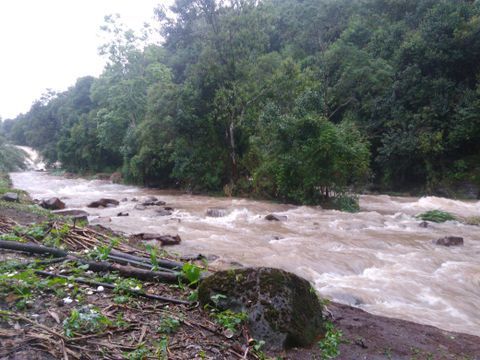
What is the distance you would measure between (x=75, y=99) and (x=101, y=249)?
192ft

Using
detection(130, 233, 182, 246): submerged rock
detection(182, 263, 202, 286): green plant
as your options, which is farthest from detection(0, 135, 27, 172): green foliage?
detection(182, 263, 202, 286): green plant

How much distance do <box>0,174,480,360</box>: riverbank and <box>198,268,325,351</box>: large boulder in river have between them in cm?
17

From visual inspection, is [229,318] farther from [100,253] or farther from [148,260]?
[100,253]

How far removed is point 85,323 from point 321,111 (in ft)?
60.7

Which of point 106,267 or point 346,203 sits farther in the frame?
point 346,203

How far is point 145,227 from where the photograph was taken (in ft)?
41.5

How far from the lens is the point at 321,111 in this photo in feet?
66.3

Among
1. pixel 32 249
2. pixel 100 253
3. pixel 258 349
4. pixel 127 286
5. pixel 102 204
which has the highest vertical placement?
pixel 32 249

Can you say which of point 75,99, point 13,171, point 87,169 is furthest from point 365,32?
point 13,171

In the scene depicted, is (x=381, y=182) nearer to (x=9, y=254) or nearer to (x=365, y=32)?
(x=365, y=32)

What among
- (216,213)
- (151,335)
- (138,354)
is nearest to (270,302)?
(151,335)

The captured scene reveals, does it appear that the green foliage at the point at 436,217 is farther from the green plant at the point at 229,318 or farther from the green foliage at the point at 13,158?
the green foliage at the point at 13,158

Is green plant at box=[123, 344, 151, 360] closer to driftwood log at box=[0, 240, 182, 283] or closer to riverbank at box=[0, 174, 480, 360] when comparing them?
riverbank at box=[0, 174, 480, 360]

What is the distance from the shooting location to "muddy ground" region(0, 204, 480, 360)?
3.02 metres
